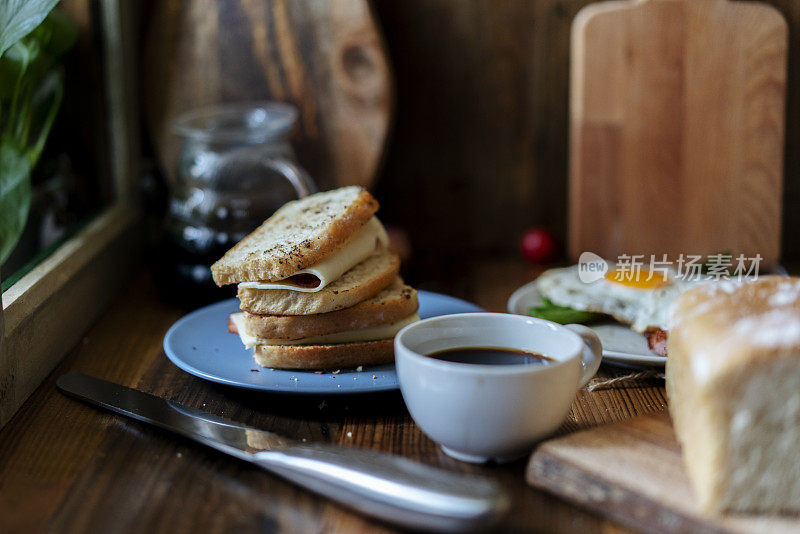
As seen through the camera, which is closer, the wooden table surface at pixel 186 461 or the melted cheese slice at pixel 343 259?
the wooden table surface at pixel 186 461

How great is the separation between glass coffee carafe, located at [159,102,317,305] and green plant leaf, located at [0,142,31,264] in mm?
325

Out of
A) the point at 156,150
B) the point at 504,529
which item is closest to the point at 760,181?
the point at 504,529

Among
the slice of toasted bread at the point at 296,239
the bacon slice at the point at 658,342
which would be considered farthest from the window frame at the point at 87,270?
the bacon slice at the point at 658,342

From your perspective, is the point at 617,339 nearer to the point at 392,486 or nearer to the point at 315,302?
the point at 315,302

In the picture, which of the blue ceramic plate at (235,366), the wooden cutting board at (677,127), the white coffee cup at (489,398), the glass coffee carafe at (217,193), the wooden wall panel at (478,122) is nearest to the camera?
the white coffee cup at (489,398)

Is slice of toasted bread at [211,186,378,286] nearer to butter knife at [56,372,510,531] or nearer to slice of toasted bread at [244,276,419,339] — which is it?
slice of toasted bread at [244,276,419,339]

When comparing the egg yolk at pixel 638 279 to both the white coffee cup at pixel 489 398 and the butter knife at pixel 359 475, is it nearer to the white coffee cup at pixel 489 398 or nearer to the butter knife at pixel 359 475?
the white coffee cup at pixel 489 398

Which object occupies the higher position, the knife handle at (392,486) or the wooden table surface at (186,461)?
the knife handle at (392,486)

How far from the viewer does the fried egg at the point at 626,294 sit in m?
1.31

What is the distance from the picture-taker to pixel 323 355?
1.15 meters

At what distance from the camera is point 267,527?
0.82m

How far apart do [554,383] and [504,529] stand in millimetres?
178

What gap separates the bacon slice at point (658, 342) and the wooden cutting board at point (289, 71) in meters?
0.85

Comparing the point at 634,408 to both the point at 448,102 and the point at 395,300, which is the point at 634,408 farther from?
the point at 448,102
